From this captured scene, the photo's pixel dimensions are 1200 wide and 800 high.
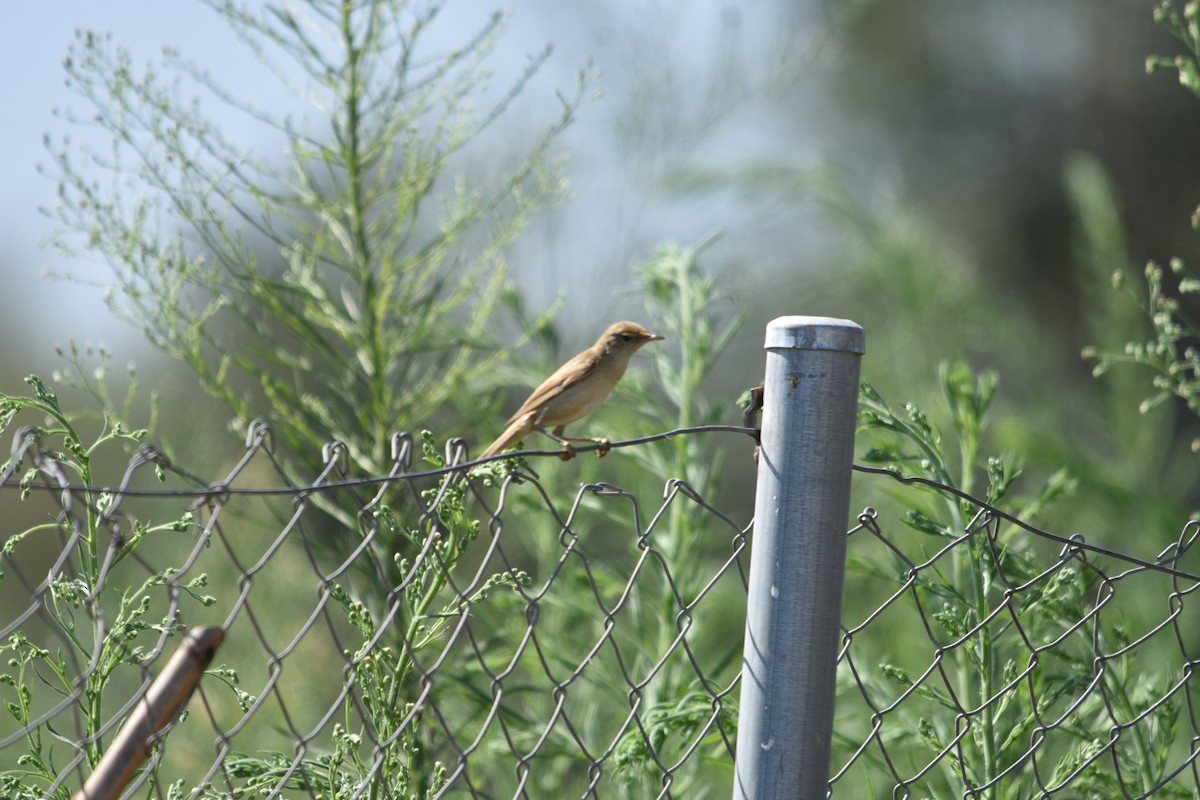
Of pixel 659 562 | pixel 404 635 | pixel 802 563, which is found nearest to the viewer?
pixel 802 563

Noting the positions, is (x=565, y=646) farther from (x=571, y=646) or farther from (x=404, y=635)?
(x=404, y=635)

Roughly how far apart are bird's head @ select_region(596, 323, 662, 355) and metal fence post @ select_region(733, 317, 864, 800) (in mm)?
1325

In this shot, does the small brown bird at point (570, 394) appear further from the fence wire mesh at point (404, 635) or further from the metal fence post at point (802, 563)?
the metal fence post at point (802, 563)

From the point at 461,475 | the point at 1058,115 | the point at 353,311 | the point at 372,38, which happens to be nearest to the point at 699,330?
the point at 353,311

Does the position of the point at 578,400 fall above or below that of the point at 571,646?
above

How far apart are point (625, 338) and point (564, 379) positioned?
10.1 inches

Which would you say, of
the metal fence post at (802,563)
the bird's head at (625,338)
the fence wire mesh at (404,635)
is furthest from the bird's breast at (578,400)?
the metal fence post at (802,563)

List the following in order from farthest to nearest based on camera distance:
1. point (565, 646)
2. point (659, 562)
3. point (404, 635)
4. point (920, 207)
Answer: point (920, 207)
point (565, 646)
point (659, 562)
point (404, 635)

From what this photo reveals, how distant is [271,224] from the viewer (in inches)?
120

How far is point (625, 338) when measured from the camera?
2.82m

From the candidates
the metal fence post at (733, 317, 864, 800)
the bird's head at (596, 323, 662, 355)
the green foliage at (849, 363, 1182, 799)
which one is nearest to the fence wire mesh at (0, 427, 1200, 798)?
the green foliage at (849, 363, 1182, 799)

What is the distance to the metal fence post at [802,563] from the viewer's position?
1439 millimetres

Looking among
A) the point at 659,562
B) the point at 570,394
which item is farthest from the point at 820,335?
the point at 659,562

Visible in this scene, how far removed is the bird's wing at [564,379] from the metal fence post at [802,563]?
46.6 inches
